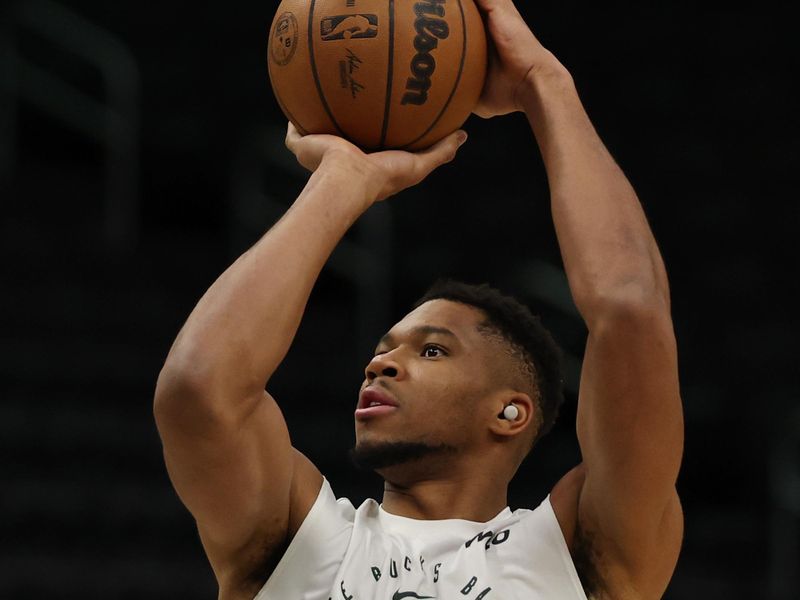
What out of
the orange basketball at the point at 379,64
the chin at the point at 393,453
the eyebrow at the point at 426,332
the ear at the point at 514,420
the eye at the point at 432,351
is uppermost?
the orange basketball at the point at 379,64

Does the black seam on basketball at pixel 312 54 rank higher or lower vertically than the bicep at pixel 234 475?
higher

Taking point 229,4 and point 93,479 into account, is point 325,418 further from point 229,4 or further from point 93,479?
point 229,4

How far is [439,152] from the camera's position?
3129 mm

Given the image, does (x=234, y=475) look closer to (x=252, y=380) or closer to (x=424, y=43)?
(x=252, y=380)

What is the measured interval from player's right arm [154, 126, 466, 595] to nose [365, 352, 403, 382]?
28 cm

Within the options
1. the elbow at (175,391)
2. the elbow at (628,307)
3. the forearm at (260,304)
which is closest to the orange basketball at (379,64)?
the forearm at (260,304)

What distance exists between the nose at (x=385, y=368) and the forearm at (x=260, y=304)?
397 millimetres

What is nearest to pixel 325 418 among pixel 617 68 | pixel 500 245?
pixel 500 245

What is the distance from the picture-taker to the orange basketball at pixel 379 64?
2945 millimetres

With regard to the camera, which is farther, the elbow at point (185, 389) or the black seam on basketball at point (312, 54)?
the black seam on basketball at point (312, 54)

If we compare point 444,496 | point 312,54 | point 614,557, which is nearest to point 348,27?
point 312,54

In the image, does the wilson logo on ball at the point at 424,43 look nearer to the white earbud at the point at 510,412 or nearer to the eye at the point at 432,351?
the eye at the point at 432,351

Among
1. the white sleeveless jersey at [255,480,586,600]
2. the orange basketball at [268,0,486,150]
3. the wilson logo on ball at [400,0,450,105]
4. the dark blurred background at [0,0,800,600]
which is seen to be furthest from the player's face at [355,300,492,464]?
the dark blurred background at [0,0,800,600]

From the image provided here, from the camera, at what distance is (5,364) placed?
279 inches
